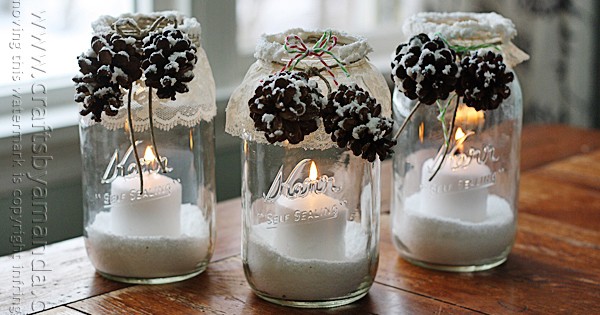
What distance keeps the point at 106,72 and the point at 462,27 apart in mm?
400

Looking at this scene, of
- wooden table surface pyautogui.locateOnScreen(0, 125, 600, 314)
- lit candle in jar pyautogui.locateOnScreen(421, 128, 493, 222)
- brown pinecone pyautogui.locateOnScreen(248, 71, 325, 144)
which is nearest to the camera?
brown pinecone pyautogui.locateOnScreen(248, 71, 325, 144)

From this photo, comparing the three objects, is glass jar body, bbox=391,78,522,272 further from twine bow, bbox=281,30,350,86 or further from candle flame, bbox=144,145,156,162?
candle flame, bbox=144,145,156,162

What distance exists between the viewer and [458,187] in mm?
1068

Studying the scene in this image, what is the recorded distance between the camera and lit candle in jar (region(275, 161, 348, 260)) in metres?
0.93

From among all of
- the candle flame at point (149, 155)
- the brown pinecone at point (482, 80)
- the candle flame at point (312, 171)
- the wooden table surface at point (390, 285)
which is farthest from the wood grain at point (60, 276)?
the brown pinecone at point (482, 80)

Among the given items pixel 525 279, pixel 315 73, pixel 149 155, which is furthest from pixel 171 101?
pixel 525 279

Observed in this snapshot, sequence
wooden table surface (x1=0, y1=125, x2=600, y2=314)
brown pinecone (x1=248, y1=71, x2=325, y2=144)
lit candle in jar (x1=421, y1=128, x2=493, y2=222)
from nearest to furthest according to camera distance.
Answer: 1. brown pinecone (x1=248, y1=71, x2=325, y2=144)
2. wooden table surface (x1=0, y1=125, x2=600, y2=314)
3. lit candle in jar (x1=421, y1=128, x2=493, y2=222)

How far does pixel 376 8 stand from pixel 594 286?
5.02 ft

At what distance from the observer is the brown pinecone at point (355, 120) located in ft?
2.89

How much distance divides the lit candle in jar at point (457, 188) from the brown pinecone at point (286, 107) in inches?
9.7

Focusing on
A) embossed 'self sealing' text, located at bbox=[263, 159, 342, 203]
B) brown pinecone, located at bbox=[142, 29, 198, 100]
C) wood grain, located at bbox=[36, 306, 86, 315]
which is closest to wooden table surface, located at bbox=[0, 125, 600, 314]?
wood grain, located at bbox=[36, 306, 86, 315]

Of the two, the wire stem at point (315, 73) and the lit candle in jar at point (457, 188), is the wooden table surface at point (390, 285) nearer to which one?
the lit candle in jar at point (457, 188)

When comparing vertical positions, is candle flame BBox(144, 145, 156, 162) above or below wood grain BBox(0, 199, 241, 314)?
above

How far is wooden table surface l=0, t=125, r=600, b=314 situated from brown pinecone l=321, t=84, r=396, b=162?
0.19 meters
